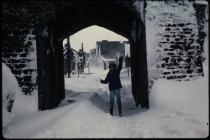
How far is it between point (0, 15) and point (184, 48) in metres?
5.62

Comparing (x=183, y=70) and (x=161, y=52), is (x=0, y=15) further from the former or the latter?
(x=183, y=70)

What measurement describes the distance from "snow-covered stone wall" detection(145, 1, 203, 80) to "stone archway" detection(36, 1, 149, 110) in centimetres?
32

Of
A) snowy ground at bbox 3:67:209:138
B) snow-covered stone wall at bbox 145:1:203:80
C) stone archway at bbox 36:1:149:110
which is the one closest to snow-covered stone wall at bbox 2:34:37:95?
stone archway at bbox 36:1:149:110

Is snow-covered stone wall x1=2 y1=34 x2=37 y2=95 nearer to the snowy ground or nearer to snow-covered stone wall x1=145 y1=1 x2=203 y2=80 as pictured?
the snowy ground

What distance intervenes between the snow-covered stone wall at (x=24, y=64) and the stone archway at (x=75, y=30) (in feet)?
0.51

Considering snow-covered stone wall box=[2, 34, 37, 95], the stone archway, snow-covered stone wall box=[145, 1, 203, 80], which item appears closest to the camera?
snow-covered stone wall box=[2, 34, 37, 95]

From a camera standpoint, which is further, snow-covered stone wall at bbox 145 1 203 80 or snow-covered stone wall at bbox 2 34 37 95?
snow-covered stone wall at bbox 145 1 203 80

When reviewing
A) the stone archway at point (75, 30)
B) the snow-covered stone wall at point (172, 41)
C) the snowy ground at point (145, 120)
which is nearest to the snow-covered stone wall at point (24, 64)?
the stone archway at point (75, 30)

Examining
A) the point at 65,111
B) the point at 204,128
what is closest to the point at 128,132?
the point at 204,128

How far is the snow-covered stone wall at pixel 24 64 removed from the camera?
9719 millimetres

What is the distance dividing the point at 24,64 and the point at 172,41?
4.42m

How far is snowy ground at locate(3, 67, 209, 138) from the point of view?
695cm

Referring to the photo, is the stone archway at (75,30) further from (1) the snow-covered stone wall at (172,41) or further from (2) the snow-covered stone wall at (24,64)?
(1) the snow-covered stone wall at (172,41)

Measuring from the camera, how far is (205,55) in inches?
445
